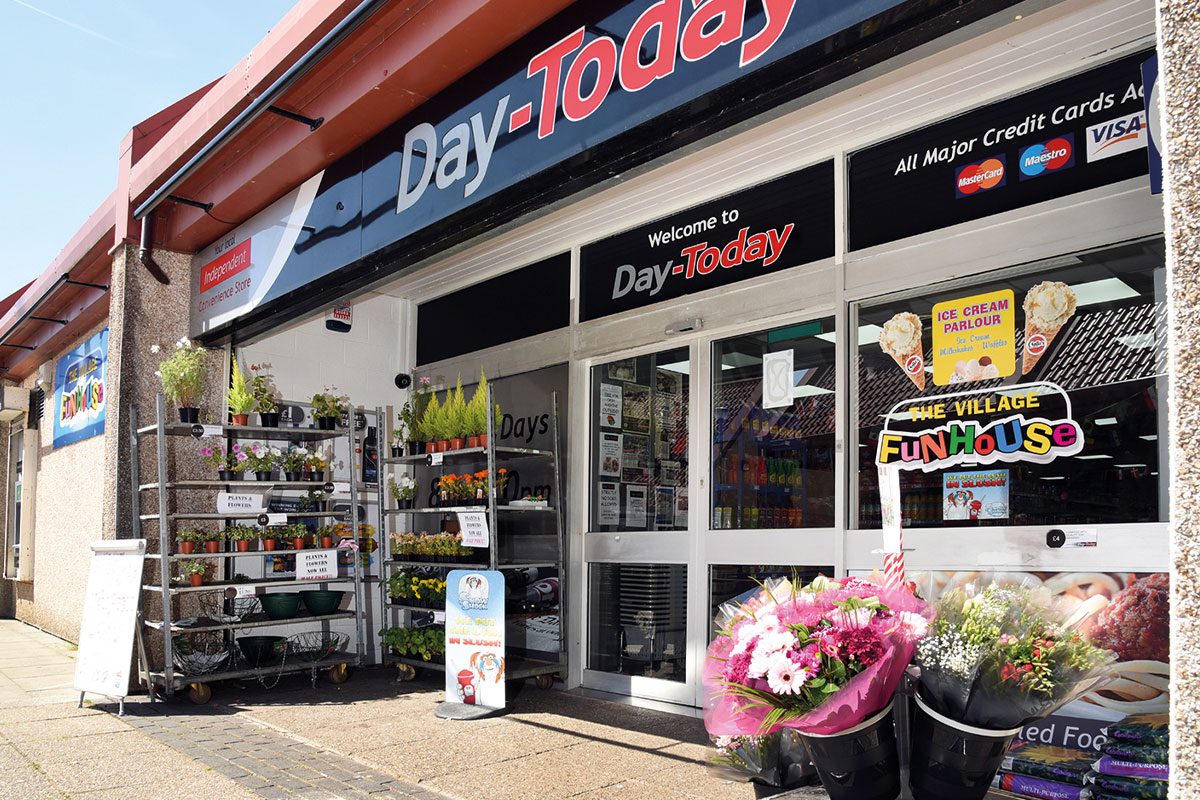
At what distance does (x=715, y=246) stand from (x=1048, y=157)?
6.62ft

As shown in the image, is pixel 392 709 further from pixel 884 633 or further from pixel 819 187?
pixel 884 633

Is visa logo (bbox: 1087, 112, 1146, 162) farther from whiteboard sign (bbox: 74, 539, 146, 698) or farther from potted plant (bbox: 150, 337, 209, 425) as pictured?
whiteboard sign (bbox: 74, 539, 146, 698)

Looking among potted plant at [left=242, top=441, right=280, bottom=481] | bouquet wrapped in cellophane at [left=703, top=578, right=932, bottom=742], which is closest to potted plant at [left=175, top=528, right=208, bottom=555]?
potted plant at [left=242, top=441, right=280, bottom=481]

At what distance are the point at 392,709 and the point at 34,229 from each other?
13355 mm

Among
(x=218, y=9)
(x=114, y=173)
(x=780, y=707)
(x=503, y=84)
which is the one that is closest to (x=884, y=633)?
(x=780, y=707)

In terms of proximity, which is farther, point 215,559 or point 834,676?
point 215,559

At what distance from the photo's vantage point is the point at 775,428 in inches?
204

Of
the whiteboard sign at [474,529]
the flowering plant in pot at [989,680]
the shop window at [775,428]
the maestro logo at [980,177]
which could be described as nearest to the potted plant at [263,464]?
the whiteboard sign at [474,529]

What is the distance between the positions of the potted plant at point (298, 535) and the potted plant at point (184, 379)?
100cm

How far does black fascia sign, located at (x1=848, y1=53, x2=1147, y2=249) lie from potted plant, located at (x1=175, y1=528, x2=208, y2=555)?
4.63 m

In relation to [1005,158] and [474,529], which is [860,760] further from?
[474,529]

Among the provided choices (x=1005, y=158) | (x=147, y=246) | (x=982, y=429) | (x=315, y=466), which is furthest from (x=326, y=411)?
(x=1005, y=158)

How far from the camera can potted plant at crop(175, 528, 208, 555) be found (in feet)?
20.4

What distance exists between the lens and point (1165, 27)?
1345mm
